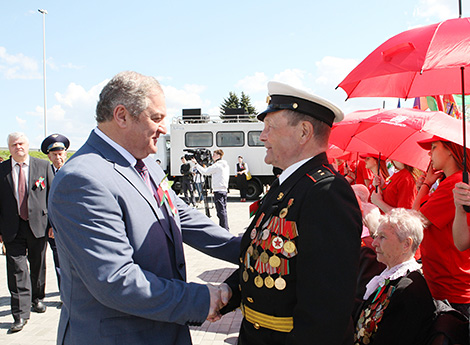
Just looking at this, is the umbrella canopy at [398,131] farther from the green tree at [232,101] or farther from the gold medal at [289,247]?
the green tree at [232,101]

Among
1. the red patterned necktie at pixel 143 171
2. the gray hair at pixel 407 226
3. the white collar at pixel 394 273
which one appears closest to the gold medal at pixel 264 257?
the red patterned necktie at pixel 143 171

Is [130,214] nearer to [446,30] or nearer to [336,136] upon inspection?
[446,30]

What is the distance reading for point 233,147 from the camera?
1791 centimetres

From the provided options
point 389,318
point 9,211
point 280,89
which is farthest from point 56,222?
point 9,211

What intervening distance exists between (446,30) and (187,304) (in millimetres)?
1991

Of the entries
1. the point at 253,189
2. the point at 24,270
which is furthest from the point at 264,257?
the point at 253,189

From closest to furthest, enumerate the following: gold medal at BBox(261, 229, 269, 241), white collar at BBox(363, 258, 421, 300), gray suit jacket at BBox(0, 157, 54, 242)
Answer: gold medal at BBox(261, 229, 269, 241)
white collar at BBox(363, 258, 421, 300)
gray suit jacket at BBox(0, 157, 54, 242)

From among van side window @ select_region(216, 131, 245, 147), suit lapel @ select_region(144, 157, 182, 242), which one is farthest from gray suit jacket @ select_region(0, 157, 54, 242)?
van side window @ select_region(216, 131, 245, 147)

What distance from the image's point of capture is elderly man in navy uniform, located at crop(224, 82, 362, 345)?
1.41 metres

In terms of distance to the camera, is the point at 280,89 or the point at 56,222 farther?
the point at 280,89

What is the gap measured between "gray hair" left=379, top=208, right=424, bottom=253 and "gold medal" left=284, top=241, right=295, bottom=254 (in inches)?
57.3

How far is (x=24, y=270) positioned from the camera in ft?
14.4

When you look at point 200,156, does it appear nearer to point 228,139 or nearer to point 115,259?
point 228,139

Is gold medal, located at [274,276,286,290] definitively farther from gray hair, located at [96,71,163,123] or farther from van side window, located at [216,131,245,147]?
van side window, located at [216,131,245,147]
